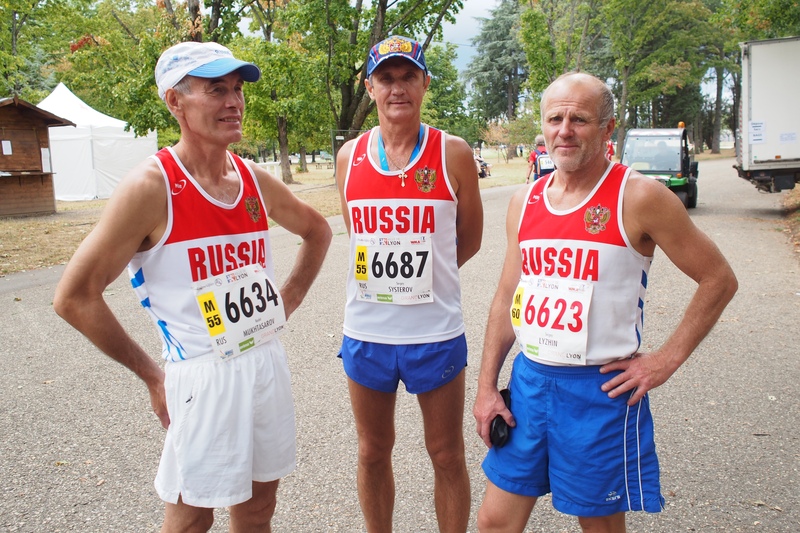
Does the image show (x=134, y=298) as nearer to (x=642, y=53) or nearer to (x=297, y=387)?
(x=297, y=387)

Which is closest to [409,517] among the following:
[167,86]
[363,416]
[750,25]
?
[363,416]

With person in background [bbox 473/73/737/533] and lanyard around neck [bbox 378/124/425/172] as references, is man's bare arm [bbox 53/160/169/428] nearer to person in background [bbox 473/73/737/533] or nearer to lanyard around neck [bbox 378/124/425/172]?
lanyard around neck [bbox 378/124/425/172]

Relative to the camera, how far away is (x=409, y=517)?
3396 millimetres

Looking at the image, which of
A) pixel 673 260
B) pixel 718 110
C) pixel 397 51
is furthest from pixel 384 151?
pixel 718 110

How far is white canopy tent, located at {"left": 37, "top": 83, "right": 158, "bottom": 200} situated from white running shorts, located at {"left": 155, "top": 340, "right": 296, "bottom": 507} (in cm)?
2528

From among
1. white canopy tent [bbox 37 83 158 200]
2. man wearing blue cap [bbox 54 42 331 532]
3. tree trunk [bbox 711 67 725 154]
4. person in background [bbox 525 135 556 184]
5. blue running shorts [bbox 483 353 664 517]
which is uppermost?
tree trunk [bbox 711 67 725 154]

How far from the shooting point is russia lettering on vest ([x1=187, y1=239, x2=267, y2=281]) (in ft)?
7.31

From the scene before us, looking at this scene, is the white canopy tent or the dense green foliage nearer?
the dense green foliage

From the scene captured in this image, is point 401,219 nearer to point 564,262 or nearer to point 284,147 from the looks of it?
point 564,262

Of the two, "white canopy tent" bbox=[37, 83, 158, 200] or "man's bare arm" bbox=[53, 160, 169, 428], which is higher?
"white canopy tent" bbox=[37, 83, 158, 200]

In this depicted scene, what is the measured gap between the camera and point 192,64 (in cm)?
222

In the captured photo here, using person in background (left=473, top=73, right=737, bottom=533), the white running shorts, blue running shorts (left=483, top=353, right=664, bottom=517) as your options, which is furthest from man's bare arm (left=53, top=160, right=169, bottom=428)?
blue running shorts (left=483, top=353, right=664, bottom=517)

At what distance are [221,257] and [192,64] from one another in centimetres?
67

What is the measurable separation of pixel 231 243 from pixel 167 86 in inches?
22.9
